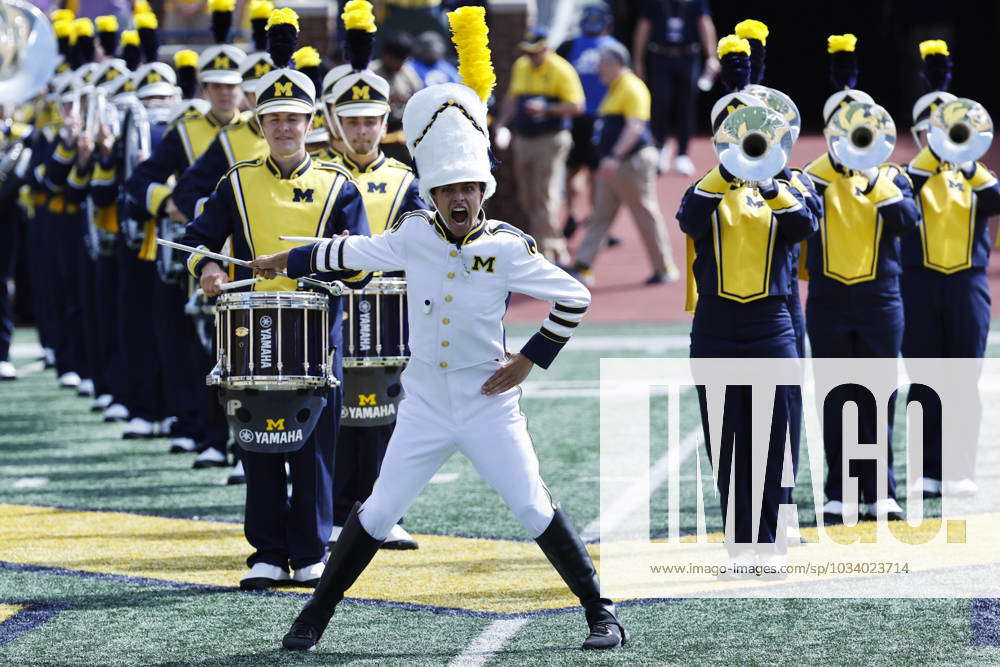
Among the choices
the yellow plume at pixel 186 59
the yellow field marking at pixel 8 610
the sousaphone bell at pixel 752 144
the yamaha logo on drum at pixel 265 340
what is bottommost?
the yellow field marking at pixel 8 610

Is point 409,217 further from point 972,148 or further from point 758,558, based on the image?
point 972,148

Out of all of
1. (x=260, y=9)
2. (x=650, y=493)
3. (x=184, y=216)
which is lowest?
(x=650, y=493)

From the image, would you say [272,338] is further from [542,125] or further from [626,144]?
[542,125]

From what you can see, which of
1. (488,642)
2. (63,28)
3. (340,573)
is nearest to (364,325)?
(340,573)

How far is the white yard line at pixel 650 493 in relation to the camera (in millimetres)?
8123

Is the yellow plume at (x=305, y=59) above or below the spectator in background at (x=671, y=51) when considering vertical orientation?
above

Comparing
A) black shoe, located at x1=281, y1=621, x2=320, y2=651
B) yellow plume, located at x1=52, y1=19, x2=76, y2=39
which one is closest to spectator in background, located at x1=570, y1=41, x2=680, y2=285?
yellow plume, located at x1=52, y1=19, x2=76, y2=39

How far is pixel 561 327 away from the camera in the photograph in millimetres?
5969

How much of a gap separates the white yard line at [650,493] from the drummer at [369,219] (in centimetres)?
79

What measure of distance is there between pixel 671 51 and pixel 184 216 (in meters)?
10.8

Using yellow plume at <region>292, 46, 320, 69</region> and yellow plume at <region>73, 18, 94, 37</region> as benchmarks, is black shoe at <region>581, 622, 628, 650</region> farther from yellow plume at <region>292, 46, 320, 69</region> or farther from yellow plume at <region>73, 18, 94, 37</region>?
yellow plume at <region>73, 18, 94, 37</region>

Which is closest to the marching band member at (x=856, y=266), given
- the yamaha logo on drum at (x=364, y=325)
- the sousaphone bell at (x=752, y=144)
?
the sousaphone bell at (x=752, y=144)

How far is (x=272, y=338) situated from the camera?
673 cm

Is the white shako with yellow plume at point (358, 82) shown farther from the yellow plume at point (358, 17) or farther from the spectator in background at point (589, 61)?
the spectator in background at point (589, 61)
